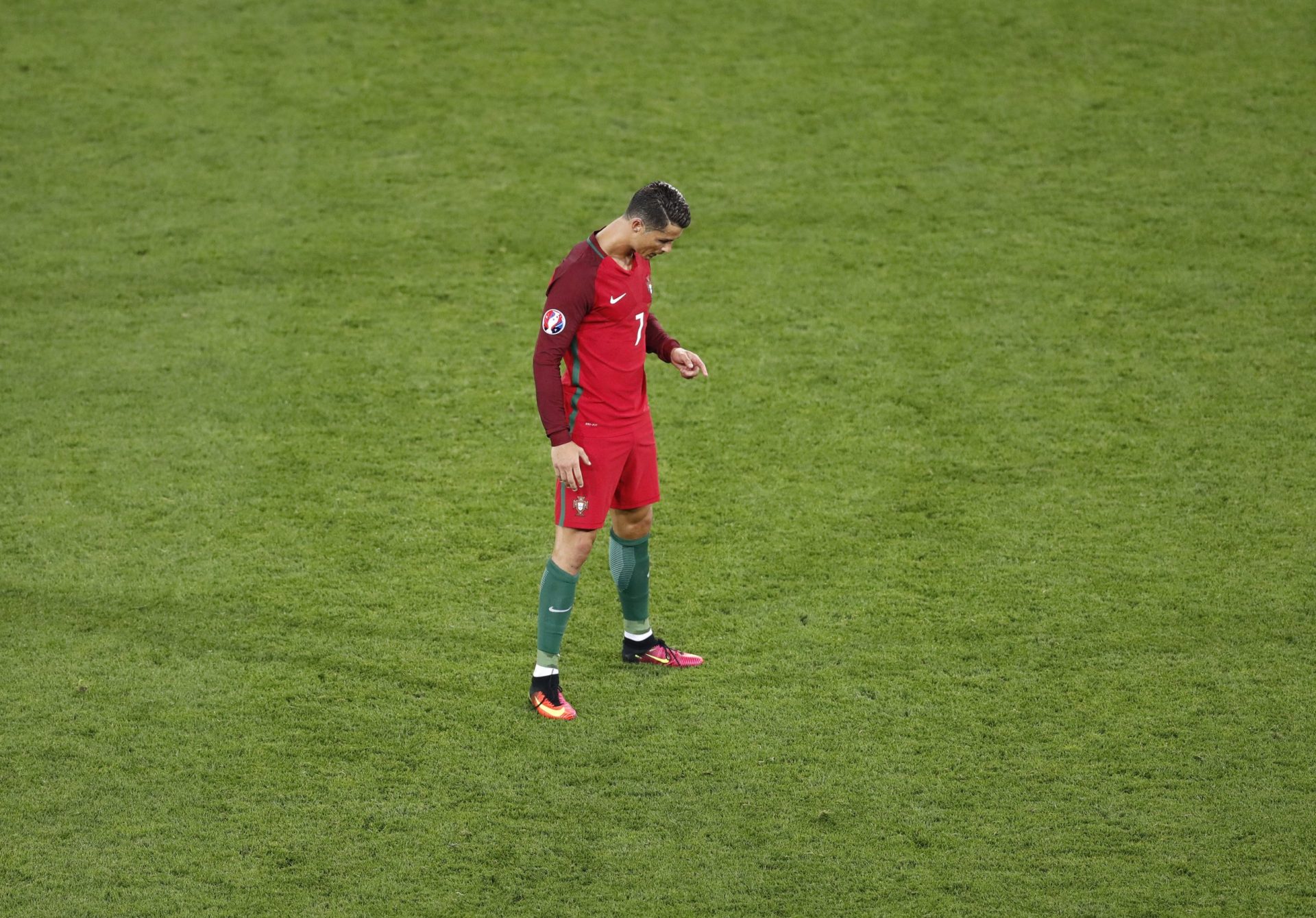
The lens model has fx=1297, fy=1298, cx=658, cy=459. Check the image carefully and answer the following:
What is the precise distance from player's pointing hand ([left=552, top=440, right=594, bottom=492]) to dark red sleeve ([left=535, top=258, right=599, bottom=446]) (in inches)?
1.1

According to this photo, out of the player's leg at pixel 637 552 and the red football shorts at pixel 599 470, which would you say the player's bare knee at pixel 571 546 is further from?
the player's leg at pixel 637 552

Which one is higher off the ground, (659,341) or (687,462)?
(659,341)

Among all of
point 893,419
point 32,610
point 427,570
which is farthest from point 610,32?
point 32,610

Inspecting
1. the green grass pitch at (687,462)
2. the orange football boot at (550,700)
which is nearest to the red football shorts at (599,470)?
the orange football boot at (550,700)

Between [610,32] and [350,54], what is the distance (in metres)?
A: 2.11

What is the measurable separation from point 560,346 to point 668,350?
22.3 inches

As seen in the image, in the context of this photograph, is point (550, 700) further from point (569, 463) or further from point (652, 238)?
point (652, 238)

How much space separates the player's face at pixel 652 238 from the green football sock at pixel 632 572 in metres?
1.06

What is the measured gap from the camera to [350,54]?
10375 mm

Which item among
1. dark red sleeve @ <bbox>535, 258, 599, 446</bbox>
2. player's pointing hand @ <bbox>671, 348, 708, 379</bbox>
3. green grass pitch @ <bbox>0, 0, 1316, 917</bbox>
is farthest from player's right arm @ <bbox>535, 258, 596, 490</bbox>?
green grass pitch @ <bbox>0, 0, 1316, 917</bbox>

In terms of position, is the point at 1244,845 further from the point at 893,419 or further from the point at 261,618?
the point at 261,618

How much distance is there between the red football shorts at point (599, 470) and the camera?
14.5ft

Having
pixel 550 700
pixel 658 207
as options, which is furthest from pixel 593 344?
pixel 550 700

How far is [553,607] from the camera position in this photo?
4.49m
